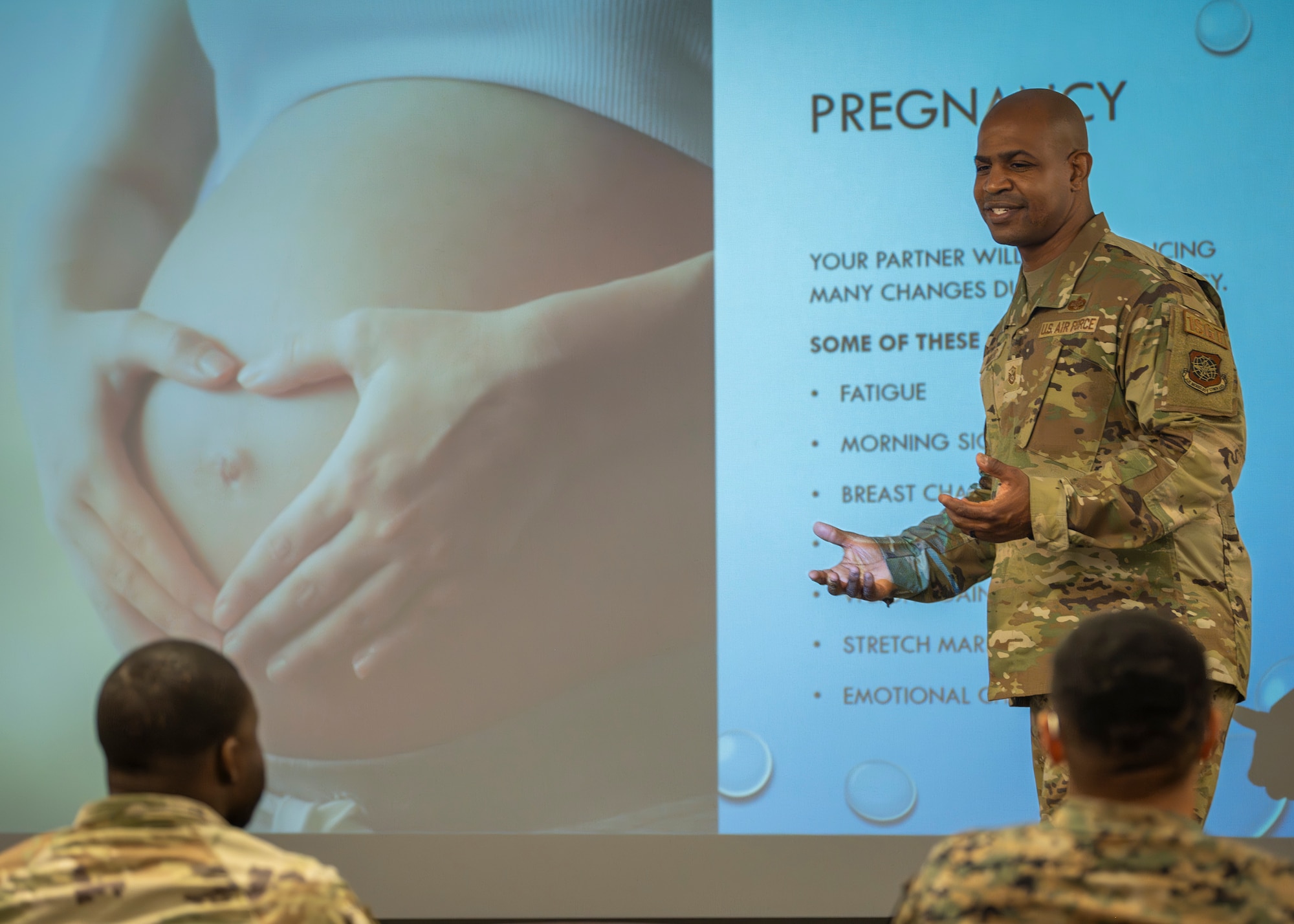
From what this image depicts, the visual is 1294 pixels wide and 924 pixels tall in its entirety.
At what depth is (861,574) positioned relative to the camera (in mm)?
1995

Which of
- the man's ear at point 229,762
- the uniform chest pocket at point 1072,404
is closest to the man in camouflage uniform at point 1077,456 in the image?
the uniform chest pocket at point 1072,404

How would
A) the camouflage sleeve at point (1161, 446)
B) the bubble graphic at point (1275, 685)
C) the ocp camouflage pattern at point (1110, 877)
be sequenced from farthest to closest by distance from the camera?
the bubble graphic at point (1275, 685) < the camouflage sleeve at point (1161, 446) < the ocp camouflage pattern at point (1110, 877)

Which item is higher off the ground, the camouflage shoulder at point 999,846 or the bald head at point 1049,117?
the bald head at point 1049,117

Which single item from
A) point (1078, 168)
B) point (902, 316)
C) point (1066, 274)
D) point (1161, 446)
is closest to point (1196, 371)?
point (1161, 446)

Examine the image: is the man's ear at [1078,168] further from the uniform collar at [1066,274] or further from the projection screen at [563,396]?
the projection screen at [563,396]

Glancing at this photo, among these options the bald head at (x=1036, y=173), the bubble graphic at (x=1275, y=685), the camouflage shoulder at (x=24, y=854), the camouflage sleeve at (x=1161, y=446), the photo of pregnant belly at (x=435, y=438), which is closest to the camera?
the camouflage shoulder at (x=24, y=854)

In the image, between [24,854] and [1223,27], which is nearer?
[24,854]

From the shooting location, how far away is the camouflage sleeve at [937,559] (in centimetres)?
202

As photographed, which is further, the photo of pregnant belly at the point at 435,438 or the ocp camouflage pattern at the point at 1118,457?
the photo of pregnant belly at the point at 435,438

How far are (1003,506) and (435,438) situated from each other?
1850 millimetres

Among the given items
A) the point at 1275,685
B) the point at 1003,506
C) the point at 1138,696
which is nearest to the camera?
the point at 1138,696

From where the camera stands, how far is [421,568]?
3180 millimetres

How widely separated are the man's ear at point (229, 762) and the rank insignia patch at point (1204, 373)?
4.48 ft

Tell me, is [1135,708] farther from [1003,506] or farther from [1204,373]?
[1204,373]
